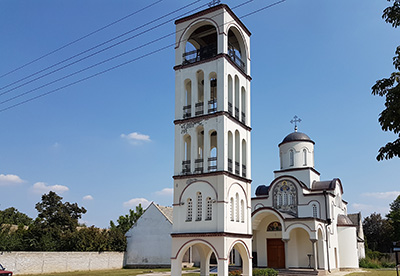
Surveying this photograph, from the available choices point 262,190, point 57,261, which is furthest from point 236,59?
point 57,261

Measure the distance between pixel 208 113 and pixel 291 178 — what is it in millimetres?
16232

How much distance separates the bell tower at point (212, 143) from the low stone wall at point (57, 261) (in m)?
14.4

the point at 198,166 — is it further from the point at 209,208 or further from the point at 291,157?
the point at 291,157

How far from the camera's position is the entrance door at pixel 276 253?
32.0 metres

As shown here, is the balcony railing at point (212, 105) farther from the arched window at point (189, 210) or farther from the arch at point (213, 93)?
the arched window at point (189, 210)

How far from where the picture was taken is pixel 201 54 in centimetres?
2194

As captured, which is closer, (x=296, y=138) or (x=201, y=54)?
(x=201, y=54)

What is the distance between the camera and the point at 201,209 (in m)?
19.2

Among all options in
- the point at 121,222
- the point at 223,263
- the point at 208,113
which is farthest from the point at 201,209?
the point at 121,222

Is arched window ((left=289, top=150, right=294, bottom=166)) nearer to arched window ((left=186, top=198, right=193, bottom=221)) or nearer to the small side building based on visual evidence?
the small side building

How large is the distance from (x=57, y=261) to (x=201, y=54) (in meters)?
19.8

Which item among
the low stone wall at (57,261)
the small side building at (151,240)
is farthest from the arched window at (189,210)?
the small side building at (151,240)

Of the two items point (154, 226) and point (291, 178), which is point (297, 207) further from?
point (154, 226)

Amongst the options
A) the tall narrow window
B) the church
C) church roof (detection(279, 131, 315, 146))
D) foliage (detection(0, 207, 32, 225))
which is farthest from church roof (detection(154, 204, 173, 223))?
foliage (detection(0, 207, 32, 225))
